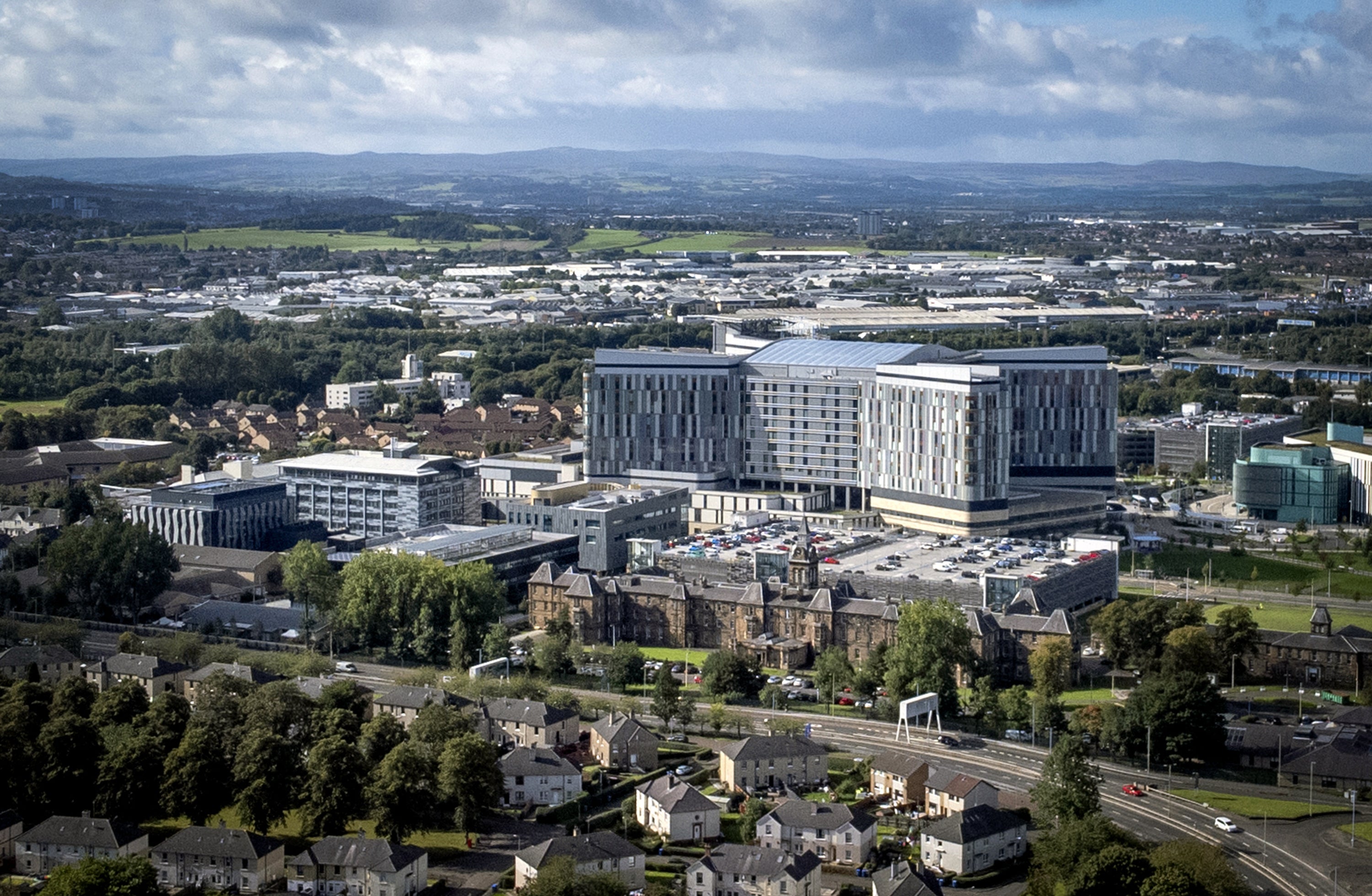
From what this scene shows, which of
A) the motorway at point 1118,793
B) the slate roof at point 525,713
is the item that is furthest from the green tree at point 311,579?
the slate roof at point 525,713

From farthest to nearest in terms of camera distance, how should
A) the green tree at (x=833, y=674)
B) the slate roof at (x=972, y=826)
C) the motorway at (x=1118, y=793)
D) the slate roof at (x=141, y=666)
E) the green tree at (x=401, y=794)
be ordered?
1. the green tree at (x=833, y=674)
2. the slate roof at (x=141, y=666)
3. the green tree at (x=401, y=794)
4. the slate roof at (x=972, y=826)
5. the motorway at (x=1118, y=793)

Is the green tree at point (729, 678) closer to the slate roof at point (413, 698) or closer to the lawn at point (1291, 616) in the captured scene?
the slate roof at point (413, 698)

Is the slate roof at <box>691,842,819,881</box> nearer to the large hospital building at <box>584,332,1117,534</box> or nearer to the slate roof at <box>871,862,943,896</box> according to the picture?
the slate roof at <box>871,862,943,896</box>

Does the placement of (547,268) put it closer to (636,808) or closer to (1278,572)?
(1278,572)

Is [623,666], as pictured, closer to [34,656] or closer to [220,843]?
[220,843]

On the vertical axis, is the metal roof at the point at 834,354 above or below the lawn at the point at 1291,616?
above

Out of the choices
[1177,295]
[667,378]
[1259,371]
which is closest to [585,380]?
[667,378]
